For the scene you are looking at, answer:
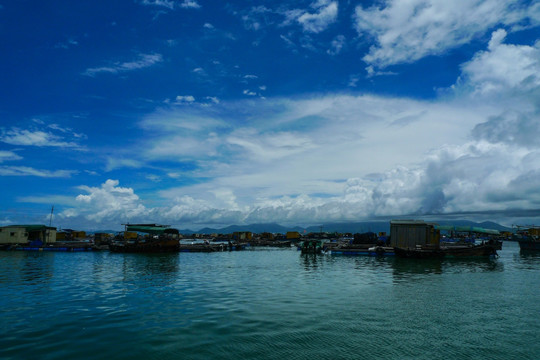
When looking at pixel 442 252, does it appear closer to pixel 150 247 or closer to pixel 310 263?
pixel 310 263

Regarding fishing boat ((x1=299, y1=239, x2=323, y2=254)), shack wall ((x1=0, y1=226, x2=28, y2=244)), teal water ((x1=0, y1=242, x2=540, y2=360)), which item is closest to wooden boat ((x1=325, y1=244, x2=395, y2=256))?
fishing boat ((x1=299, y1=239, x2=323, y2=254))

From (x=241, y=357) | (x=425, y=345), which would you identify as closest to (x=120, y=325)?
(x=241, y=357)

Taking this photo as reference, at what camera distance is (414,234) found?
57125 mm

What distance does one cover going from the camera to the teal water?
12695 mm

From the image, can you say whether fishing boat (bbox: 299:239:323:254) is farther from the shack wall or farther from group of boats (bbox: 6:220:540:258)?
the shack wall

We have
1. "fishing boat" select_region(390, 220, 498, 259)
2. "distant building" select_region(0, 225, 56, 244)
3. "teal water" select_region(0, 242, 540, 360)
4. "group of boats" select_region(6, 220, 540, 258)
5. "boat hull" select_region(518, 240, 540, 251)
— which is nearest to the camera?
"teal water" select_region(0, 242, 540, 360)

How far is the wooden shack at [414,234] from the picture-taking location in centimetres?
5591

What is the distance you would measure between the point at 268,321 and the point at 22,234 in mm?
83221

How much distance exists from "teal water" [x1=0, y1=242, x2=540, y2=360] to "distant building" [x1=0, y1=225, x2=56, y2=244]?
58.7 metres

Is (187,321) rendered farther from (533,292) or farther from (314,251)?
(314,251)

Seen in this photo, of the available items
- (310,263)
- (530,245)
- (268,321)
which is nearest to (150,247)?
(310,263)

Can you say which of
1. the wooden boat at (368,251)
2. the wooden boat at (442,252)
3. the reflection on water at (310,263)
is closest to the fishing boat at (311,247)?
the wooden boat at (368,251)

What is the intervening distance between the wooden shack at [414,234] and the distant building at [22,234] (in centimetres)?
8079

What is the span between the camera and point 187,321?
54.3ft
